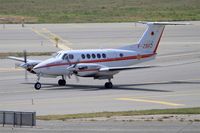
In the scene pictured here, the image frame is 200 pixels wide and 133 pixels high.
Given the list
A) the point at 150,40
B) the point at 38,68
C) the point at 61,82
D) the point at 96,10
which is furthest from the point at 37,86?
the point at 96,10

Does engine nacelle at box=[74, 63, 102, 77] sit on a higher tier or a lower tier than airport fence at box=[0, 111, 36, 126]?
higher

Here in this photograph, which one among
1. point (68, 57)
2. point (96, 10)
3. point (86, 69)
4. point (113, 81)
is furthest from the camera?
point (96, 10)

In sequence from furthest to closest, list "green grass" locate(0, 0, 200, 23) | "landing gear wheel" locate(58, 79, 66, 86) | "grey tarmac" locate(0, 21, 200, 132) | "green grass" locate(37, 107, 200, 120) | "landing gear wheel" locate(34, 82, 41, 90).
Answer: "green grass" locate(0, 0, 200, 23), "landing gear wheel" locate(58, 79, 66, 86), "landing gear wheel" locate(34, 82, 41, 90), "grey tarmac" locate(0, 21, 200, 132), "green grass" locate(37, 107, 200, 120)

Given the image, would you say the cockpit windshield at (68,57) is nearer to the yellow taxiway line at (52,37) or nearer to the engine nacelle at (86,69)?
the engine nacelle at (86,69)

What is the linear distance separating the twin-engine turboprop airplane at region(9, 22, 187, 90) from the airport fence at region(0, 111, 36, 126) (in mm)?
15739

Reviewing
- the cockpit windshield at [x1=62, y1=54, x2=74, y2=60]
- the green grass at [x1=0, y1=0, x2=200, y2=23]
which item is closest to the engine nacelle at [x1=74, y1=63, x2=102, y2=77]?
the cockpit windshield at [x1=62, y1=54, x2=74, y2=60]

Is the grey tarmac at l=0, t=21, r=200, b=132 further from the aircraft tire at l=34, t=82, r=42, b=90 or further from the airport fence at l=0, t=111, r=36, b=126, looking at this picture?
the airport fence at l=0, t=111, r=36, b=126

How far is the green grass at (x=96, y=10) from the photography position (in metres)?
108

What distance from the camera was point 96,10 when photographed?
12506 cm

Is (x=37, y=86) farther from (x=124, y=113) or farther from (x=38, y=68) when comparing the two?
(x=124, y=113)

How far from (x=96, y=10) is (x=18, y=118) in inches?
3524

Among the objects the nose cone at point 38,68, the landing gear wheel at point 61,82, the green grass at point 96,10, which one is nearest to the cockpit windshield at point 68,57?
the nose cone at point 38,68

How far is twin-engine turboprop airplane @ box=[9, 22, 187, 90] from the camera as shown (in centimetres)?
5284

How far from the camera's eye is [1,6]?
138 m
